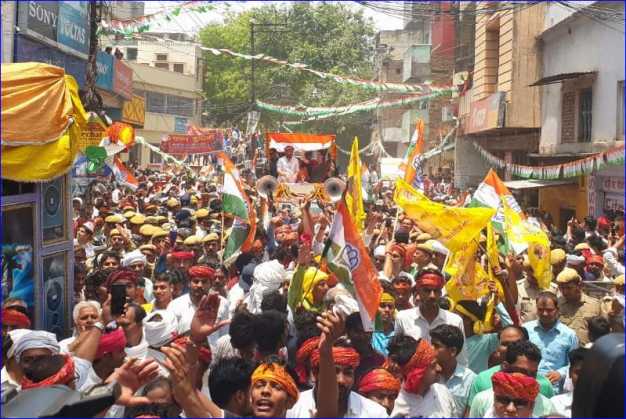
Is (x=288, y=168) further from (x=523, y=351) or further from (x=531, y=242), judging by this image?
(x=523, y=351)

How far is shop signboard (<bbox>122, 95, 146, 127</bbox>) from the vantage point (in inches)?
901

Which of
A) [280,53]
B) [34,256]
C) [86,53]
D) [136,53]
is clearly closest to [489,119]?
[280,53]

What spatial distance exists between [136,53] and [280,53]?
2201 cm

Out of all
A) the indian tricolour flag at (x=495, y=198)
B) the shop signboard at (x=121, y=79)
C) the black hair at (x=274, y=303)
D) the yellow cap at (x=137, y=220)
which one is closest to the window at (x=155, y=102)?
the shop signboard at (x=121, y=79)

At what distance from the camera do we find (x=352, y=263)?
4.57m

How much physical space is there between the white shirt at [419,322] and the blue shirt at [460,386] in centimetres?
47

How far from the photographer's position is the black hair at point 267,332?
4.50 metres

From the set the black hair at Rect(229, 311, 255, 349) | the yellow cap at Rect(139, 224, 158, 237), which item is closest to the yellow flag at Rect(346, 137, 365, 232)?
the yellow cap at Rect(139, 224, 158, 237)

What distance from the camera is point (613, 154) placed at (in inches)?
472

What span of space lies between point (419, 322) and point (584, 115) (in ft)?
43.1

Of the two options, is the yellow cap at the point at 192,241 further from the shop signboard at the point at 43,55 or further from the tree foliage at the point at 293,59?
the tree foliage at the point at 293,59

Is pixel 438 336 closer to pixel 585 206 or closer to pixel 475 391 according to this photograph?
pixel 475 391

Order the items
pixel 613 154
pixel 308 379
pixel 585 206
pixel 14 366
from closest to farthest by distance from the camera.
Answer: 1. pixel 14 366
2. pixel 308 379
3. pixel 613 154
4. pixel 585 206

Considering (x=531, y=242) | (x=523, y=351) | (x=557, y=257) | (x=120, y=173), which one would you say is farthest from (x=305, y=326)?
(x=120, y=173)
